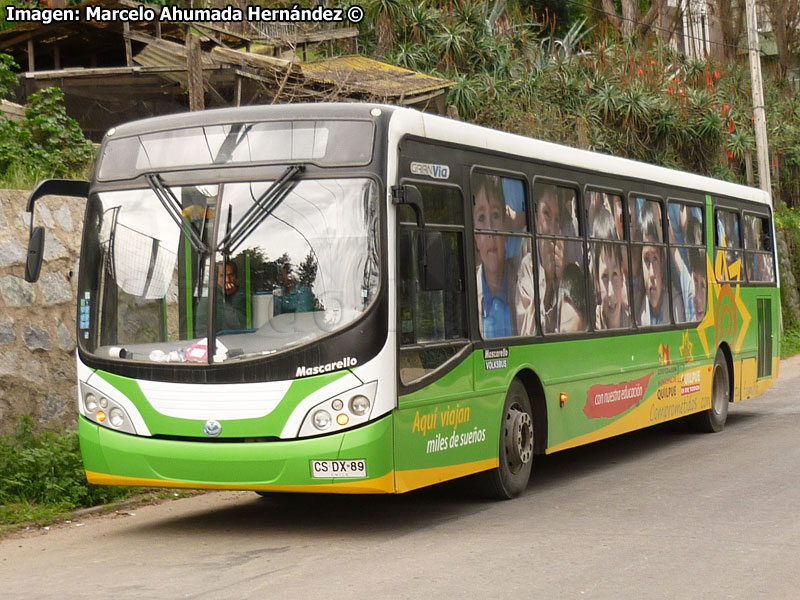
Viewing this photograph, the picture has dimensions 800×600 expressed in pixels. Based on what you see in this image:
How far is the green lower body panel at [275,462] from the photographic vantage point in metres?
8.01

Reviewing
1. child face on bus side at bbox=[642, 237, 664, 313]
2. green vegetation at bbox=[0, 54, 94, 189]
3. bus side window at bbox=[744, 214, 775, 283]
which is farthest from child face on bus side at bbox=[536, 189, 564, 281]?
bus side window at bbox=[744, 214, 775, 283]

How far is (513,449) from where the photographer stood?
9977 millimetres

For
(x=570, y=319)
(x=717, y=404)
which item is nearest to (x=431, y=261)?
(x=570, y=319)

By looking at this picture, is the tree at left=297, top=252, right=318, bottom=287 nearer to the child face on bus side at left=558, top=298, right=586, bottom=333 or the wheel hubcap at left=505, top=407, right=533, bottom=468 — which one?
the wheel hubcap at left=505, top=407, right=533, bottom=468

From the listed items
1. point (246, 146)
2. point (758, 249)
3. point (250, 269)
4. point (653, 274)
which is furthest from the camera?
point (758, 249)

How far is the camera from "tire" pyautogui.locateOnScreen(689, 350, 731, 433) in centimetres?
1497

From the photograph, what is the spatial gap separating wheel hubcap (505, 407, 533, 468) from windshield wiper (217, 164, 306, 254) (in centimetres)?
278

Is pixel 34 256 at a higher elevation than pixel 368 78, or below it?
below

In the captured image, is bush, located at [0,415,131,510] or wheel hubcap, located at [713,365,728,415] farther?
wheel hubcap, located at [713,365,728,415]

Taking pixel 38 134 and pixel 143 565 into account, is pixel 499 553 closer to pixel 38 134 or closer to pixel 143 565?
pixel 143 565

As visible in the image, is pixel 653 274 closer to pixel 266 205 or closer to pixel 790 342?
pixel 266 205

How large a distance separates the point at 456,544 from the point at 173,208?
2926 millimetres

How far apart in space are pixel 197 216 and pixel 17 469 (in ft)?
9.30

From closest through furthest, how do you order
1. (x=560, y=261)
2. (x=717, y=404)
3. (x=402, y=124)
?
(x=402, y=124) → (x=560, y=261) → (x=717, y=404)
